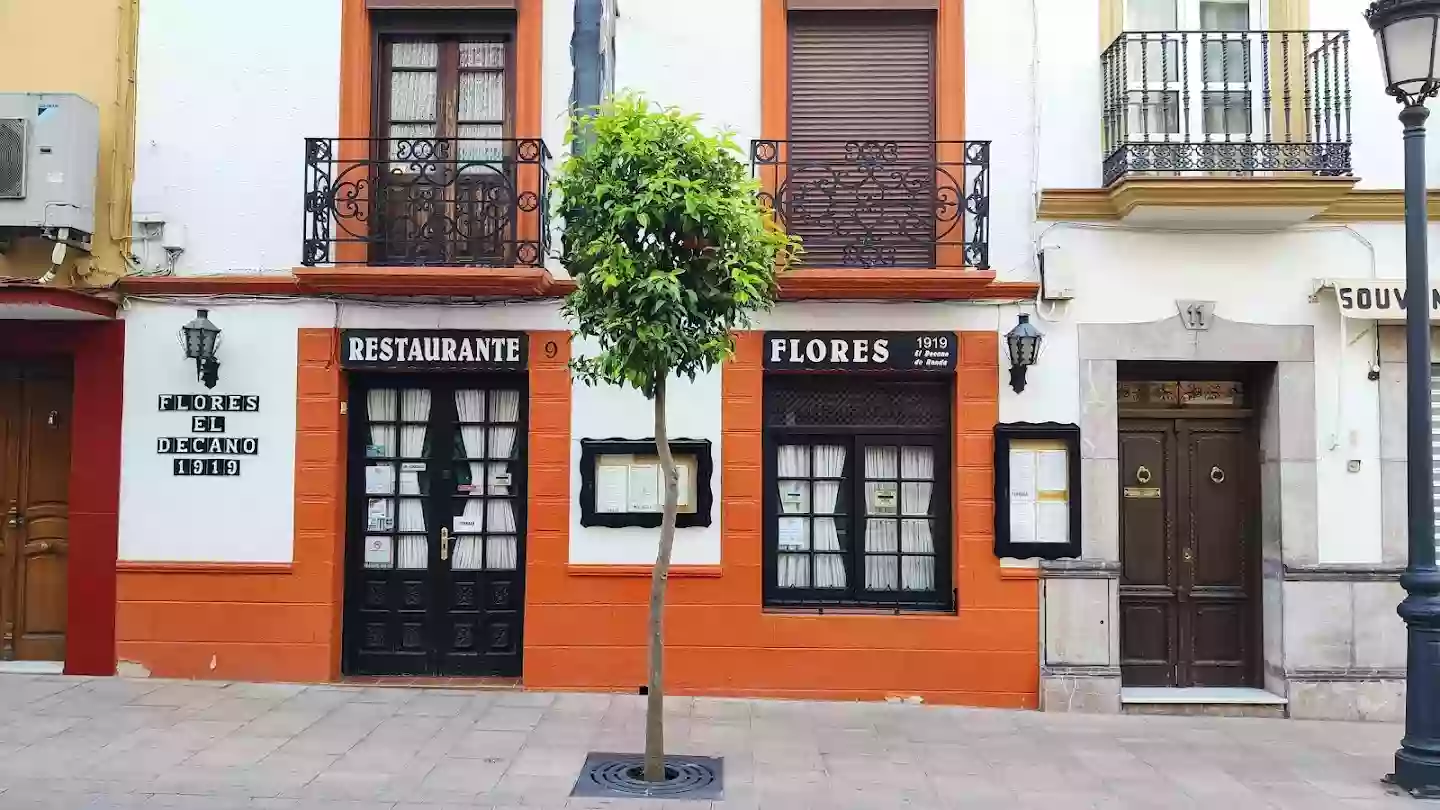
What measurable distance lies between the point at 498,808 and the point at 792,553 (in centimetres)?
360

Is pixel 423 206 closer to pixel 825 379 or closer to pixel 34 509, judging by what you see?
pixel 825 379

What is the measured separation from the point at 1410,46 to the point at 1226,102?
184 centimetres

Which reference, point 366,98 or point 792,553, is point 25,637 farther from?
point 792,553

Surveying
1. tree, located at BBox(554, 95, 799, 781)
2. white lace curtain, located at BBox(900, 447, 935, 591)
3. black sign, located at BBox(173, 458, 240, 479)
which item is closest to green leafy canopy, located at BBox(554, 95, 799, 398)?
tree, located at BBox(554, 95, 799, 781)

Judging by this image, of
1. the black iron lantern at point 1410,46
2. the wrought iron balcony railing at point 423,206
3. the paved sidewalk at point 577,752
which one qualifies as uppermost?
the black iron lantern at point 1410,46

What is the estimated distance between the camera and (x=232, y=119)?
8.78 m

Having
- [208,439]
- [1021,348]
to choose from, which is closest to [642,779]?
[1021,348]

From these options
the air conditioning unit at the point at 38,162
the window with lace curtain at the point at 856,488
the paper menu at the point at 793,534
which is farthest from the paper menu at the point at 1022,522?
the air conditioning unit at the point at 38,162

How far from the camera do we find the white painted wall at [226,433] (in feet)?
28.1

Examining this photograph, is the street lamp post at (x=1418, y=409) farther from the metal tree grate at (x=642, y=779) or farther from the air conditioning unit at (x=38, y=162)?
the air conditioning unit at (x=38, y=162)

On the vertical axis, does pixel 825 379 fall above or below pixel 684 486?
above

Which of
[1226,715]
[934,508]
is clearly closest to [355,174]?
[934,508]

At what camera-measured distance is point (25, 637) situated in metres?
8.95

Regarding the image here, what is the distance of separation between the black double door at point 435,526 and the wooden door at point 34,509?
106 inches
